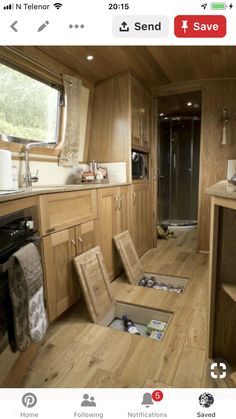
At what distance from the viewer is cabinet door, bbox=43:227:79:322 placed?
1.45 meters

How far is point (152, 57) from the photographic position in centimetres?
218

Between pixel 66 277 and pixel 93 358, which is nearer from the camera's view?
pixel 93 358

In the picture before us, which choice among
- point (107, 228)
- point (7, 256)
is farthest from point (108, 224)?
point (7, 256)

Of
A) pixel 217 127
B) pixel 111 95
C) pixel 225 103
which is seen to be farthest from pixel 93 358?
pixel 225 103

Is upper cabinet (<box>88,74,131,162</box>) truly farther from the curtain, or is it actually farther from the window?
the window

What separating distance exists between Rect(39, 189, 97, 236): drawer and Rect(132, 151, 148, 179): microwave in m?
0.95

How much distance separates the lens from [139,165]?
9.43 feet

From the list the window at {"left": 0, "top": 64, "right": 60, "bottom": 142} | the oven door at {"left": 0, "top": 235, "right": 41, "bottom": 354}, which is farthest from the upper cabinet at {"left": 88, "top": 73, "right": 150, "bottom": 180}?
the oven door at {"left": 0, "top": 235, "right": 41, "bottom": 354}

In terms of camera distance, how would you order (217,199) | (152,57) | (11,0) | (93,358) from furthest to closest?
(152,57)
(93,358)
(217,199)
(11,0)

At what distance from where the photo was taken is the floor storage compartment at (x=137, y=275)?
2.23m

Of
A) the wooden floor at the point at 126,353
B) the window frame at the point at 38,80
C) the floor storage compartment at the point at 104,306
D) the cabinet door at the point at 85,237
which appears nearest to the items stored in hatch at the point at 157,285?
the wooden floor at the point at 126,353

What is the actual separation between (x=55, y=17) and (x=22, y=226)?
86cm

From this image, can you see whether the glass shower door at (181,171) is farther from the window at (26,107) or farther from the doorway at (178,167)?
the window at (26,107)

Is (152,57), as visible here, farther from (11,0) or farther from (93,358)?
(93,358)
